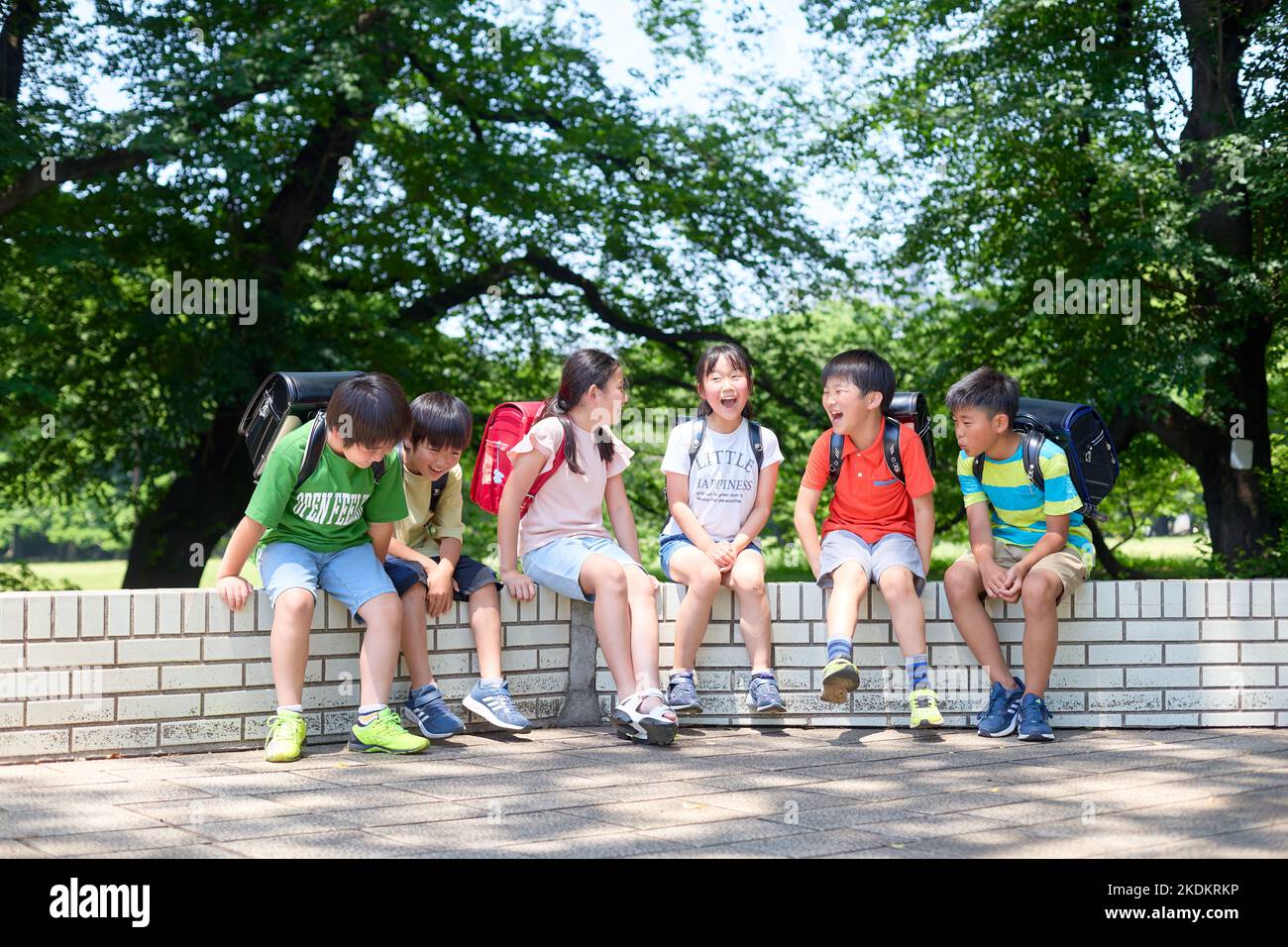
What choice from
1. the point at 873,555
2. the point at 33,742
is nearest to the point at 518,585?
the point at 873,555

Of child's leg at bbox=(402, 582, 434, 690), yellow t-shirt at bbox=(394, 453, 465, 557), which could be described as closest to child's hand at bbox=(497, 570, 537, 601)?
yellow t-shirt at bbox=(394, 453, 465, 557)

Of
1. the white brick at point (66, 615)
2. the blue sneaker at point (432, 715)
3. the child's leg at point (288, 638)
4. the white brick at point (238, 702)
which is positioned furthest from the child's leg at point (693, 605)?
the white brick at point (66, 615)

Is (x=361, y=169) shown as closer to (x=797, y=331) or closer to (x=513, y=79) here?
(x=513, y=79)

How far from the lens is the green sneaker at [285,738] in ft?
14.9

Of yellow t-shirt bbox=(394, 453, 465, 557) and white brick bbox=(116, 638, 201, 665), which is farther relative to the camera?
yellow t-shirt bbox=(394, 453, 465, 557)

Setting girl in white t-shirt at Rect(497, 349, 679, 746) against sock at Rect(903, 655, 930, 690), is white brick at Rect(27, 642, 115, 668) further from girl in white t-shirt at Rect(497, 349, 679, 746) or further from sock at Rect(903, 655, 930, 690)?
sock at Rect(903, 655, 930, 690)

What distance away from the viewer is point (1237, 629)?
5.60 m

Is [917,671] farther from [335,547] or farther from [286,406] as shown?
[286,406]

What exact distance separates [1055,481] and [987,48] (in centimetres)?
862

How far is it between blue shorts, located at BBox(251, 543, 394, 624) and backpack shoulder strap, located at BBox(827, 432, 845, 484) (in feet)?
6.64

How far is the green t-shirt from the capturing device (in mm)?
4762

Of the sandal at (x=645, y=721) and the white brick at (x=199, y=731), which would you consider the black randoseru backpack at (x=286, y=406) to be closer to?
the white brick at (x=199, y=731)

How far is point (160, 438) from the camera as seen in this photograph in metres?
13.5

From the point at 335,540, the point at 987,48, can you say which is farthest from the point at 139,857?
the point at 987,48
